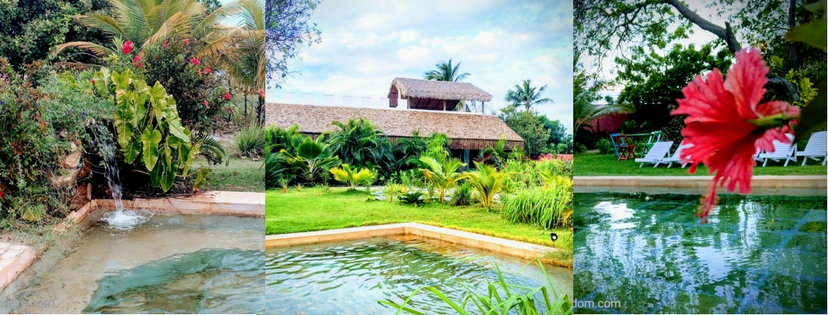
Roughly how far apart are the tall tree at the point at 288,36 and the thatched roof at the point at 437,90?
660 mm

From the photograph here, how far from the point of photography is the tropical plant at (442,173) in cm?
442

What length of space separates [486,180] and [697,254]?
1.56 metres

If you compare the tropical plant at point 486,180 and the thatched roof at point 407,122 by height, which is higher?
the thatched roof at point 407,122

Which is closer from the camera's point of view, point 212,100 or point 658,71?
point 658,71

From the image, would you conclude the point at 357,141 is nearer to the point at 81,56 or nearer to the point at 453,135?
the point at 453,135

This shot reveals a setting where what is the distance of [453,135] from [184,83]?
10.0ft

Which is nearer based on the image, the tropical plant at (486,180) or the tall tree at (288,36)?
the tall tree at (288,36)

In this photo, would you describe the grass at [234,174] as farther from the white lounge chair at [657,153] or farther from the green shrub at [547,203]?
the white lounge chair at [657,153]

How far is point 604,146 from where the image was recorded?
4.51 m

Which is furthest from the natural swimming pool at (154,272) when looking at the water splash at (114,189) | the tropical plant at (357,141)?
the tropical plant at (357,141)

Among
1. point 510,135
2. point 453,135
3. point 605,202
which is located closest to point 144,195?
point 453,135

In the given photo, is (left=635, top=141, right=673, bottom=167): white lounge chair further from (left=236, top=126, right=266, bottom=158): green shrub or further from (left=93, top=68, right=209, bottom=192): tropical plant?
(left=93, top=68, right=209, bottom=192): tropical plant

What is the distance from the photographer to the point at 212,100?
20.1 ft

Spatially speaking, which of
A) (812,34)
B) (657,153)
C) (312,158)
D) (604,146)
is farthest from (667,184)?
(812,34)
